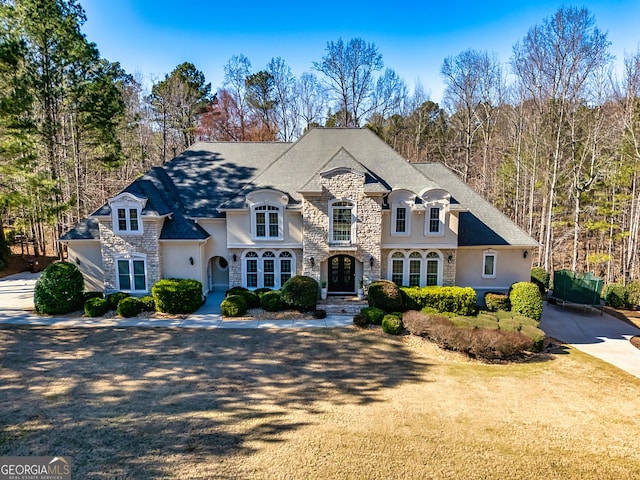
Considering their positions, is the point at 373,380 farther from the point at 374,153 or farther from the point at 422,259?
the point at 374,153

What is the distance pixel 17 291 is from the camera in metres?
21.8

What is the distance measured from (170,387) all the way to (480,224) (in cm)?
1764

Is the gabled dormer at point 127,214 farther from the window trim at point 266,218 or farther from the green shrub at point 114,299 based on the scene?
the window trim at point 266,218

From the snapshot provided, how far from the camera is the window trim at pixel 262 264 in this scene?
2019 cm

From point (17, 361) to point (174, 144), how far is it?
33.8 meters

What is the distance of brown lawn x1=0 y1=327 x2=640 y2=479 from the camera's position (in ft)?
25.8

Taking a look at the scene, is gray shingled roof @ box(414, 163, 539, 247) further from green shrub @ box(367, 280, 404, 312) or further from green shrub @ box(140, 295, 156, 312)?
green shrub @ box(140, 295, 156, 312)

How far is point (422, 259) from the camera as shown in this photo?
19.8 metres

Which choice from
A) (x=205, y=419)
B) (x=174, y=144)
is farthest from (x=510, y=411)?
(x=174, y=144)

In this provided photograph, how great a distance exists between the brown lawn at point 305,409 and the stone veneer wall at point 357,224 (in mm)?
5338

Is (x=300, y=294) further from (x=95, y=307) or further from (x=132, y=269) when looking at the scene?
(x=95, y=307)

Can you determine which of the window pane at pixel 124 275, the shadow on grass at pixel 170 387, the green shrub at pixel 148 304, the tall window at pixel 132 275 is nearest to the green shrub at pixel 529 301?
the shadow on grass at pixel 170 387

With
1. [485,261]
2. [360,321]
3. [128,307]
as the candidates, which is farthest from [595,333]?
[128,307]

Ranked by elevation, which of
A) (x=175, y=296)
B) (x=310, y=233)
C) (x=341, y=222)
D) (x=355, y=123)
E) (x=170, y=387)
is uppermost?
(x=355, y=123)
